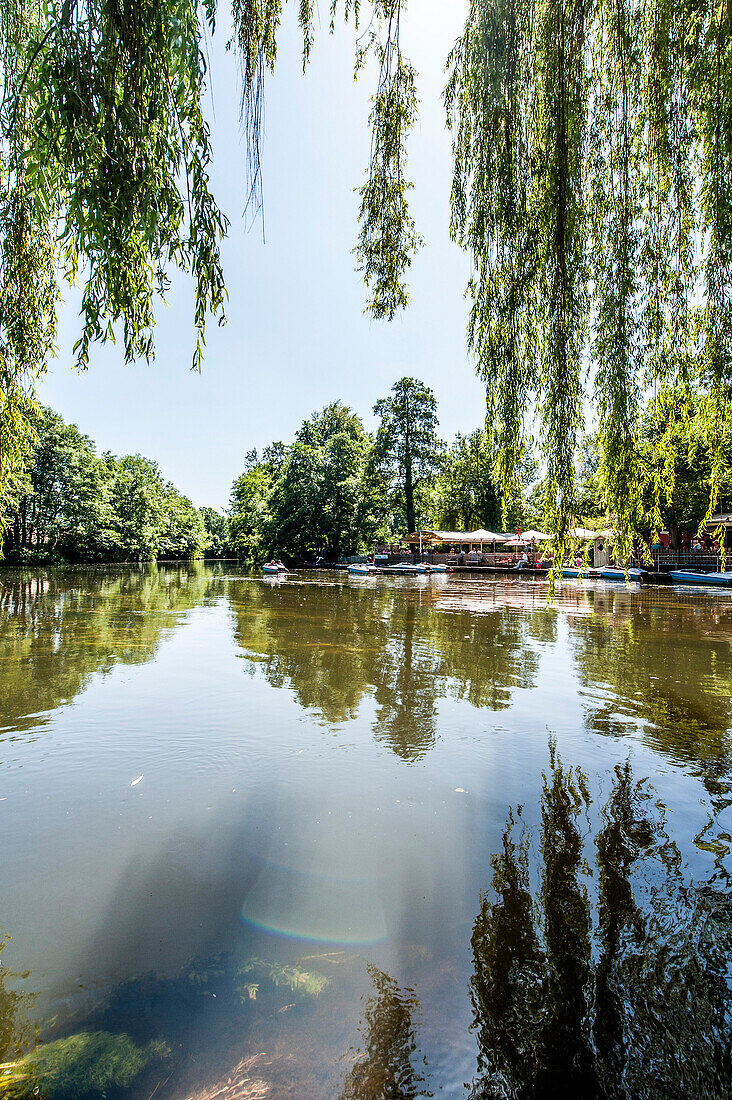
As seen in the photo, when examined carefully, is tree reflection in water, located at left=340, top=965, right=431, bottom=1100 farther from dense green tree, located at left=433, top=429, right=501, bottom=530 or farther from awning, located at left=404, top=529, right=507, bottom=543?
dense green tree, located at left=433, top=429, right=501, bottom=530

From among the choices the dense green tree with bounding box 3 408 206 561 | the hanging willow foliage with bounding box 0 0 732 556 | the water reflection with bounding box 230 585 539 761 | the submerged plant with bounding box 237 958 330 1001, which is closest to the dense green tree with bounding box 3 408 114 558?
the dense green tree with bounding box 3 408 206 561

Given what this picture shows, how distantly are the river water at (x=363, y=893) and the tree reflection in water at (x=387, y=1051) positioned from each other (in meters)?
0.01

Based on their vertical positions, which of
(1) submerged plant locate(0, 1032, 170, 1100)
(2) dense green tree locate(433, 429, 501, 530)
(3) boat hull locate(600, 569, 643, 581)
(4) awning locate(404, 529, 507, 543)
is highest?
(2) dense green tree locate(433, 429, 501, 530)

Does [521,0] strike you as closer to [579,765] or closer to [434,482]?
[579,765]

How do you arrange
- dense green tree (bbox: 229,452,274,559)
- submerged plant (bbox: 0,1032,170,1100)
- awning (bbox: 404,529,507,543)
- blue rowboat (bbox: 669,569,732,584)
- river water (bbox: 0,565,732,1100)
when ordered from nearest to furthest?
submerged plant (bbox: 0,1032,170,1100), river water (bbox: 0,565,732,1100), blue rowboat (bbox: 669,569,732,584), awning (bbox: 404,529,507,543), dense green tree (bbox: 229,452,274,559)

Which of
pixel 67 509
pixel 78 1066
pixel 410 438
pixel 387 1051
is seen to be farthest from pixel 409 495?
pixel 78 1066

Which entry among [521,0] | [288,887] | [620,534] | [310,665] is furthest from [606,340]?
[310,665]

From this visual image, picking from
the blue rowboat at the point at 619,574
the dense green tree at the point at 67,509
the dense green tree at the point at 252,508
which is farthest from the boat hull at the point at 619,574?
the dense green tree at the point at 67,509

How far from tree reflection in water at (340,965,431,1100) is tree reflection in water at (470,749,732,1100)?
0.26 m

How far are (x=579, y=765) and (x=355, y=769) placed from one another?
217cm

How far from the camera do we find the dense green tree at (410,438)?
2018 inches

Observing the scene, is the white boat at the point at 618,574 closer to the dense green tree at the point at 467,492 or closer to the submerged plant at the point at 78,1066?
the dense green tree at the point at 467,492

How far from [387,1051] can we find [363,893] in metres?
1.04

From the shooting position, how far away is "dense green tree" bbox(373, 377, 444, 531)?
51.2 m
